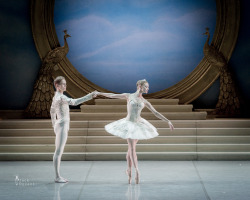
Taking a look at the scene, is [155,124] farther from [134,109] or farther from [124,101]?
[134,109]

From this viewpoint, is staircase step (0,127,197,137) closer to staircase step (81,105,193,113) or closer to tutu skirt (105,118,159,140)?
staircase step (81,105,193,113)

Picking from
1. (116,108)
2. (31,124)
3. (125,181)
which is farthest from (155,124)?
(125,181)

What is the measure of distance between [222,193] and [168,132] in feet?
10.7

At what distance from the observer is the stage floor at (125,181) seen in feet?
19.7

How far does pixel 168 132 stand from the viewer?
30.5 ft

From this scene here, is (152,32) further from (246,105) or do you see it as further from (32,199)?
(32,199)

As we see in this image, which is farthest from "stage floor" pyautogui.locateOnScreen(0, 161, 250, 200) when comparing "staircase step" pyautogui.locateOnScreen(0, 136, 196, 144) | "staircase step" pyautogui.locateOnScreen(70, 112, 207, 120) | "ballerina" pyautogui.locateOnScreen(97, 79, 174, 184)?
"staircase step" pyautogui.locateOnScreen(70, 112, 207, 120)

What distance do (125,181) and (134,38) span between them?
538cm

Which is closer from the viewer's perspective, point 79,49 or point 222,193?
point 222,193

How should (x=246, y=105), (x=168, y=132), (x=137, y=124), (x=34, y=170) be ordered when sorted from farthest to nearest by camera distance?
(x=246, y=105)
(x=168, y=132)
(x=34, y=170)
(x=137, y=124)

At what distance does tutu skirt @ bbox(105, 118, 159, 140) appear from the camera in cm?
652

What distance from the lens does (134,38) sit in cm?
1154

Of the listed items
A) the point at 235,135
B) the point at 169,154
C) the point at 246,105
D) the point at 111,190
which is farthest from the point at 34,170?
the point at 246,105

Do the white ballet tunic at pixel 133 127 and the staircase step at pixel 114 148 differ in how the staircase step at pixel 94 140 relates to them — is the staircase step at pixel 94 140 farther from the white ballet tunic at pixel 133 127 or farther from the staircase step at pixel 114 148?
the white ballet tunic at pixel 133 127
